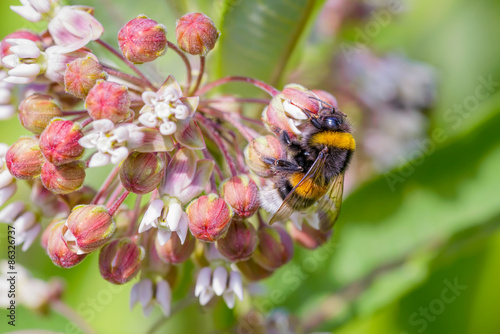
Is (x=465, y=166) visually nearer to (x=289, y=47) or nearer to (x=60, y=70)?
(x=289, y=47)

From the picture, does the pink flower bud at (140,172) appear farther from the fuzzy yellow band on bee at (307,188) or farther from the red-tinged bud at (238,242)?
the fuzzy yellow band on bee at (307,188)

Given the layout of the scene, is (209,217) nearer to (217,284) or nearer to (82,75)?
(217,284)

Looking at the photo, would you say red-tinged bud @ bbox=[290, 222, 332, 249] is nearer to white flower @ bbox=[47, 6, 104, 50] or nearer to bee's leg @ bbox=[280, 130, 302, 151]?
bee's leg @ bbox=[280, 130, 302, 151]

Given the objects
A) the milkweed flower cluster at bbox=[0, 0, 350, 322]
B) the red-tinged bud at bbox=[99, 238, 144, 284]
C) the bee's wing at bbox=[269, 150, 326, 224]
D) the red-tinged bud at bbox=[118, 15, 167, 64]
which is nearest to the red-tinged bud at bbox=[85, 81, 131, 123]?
the milkweed flower cluster at bbox=[0, 0, 350, 322]

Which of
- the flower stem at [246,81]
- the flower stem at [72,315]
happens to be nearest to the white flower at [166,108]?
the flower stem at [246,81]

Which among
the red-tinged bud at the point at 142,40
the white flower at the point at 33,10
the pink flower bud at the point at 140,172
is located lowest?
the pink flower bud at the point at 140,172

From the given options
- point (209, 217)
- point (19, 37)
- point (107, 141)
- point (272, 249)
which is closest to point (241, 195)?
point (209, 217)

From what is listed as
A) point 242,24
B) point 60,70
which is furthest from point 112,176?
point 242,24
